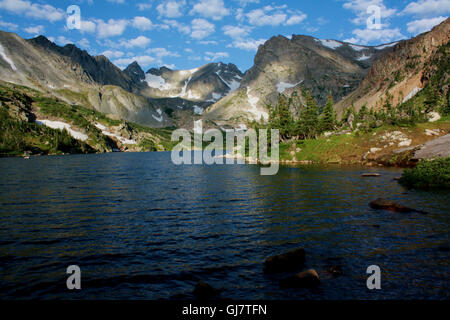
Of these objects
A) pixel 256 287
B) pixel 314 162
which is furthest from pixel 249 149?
pixel 256 287

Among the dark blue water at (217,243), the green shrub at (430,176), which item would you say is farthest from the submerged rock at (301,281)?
the green shrub at (430,176)

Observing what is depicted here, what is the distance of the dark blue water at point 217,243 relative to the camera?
14.7 meters

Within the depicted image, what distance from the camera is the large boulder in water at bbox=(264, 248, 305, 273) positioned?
16.7 metres

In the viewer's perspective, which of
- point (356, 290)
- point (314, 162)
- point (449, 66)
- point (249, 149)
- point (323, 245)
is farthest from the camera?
point (449, 66)

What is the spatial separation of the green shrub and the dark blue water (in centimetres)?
424

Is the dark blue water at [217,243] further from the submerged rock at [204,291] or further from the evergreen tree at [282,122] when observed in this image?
the evergreen tree at [282,122]

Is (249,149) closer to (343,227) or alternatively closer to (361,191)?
(361,191)

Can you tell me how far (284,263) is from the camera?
55.4 feet

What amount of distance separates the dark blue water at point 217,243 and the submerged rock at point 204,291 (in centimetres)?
52

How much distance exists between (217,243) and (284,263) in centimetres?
649

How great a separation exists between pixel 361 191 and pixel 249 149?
82.2m

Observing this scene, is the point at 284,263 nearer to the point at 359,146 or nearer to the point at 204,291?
the point at 204,291

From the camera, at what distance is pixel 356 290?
14023 mm
